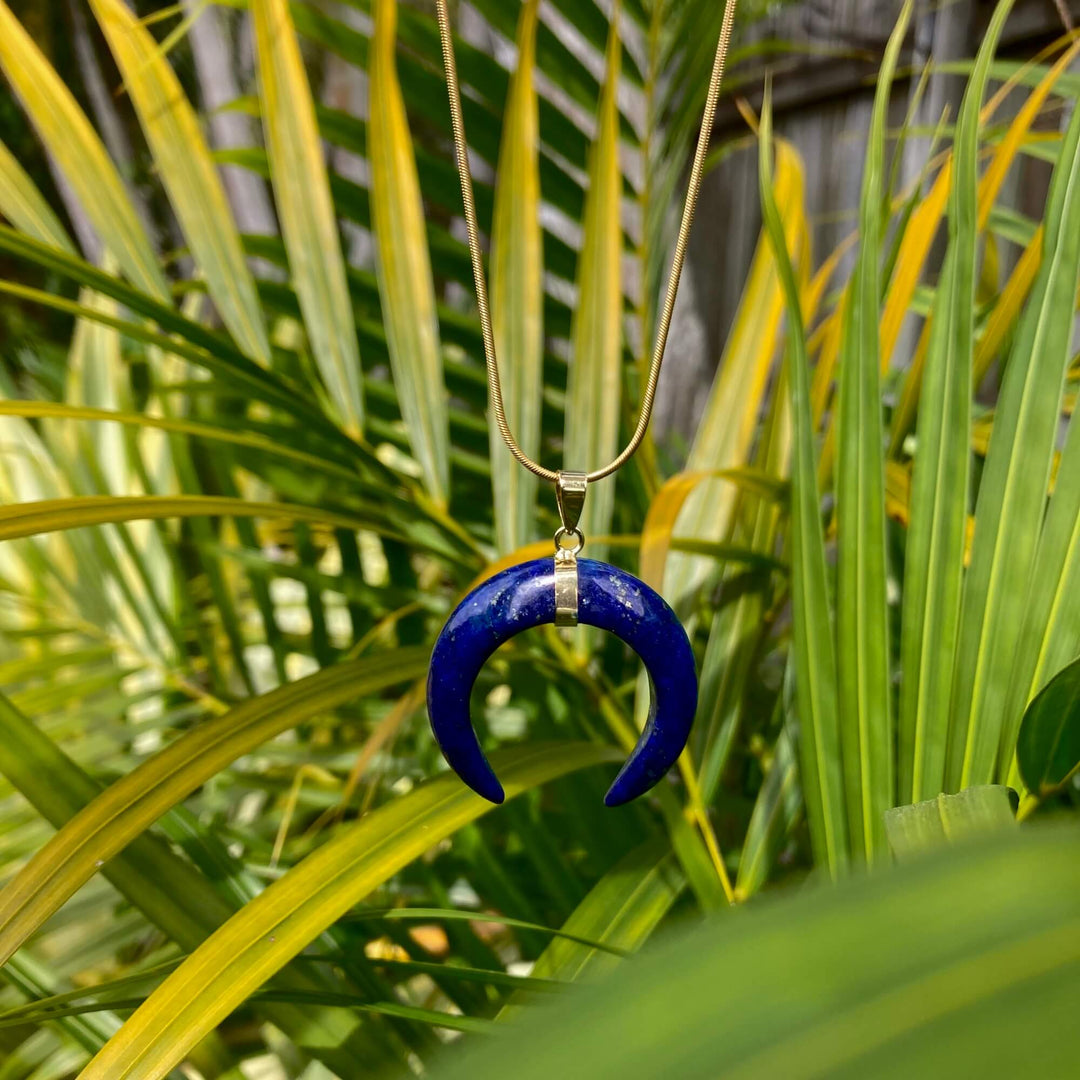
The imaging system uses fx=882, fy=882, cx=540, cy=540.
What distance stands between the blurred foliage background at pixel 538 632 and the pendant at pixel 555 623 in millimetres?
37

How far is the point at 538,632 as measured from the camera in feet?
1.76

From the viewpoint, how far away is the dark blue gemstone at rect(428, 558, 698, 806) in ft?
1.25

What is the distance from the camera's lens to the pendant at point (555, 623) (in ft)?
1.25

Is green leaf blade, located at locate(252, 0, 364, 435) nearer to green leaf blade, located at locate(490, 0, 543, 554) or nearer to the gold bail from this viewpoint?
green leaf blade, located at locate(490, 0, 543, 554)

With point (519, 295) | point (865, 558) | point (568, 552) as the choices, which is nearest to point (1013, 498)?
point (865, 558)

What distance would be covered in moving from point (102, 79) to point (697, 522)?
166cm

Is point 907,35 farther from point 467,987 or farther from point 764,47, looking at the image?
point 467,987

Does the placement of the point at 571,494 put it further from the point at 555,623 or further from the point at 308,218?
the point at 308,218

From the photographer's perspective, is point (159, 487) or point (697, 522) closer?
point (697, 522)

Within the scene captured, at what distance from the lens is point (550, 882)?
23.8 inches

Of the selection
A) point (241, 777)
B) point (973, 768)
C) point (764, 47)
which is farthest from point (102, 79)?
point (973, 768)

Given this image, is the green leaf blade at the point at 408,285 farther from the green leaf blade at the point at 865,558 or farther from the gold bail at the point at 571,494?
the green leaf blade at the point at 865,558

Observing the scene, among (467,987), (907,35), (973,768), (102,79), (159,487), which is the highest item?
(102,79)

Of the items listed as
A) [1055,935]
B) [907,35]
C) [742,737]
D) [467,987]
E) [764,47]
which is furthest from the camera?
A: [907,35]
